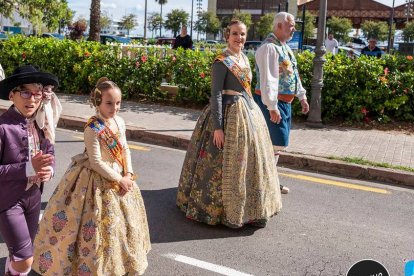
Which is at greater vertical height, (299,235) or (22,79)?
(22,79)

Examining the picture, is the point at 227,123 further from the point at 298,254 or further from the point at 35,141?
the point at 35,141

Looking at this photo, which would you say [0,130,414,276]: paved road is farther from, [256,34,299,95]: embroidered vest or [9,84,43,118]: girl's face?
[9,84,43,118]: girl's face

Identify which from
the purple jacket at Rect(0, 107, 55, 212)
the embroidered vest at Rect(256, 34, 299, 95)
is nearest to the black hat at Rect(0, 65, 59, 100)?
the purple jacket at Rect(0, 107, 55, 212)

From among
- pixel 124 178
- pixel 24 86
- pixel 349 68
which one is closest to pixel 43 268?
pixel 124 178

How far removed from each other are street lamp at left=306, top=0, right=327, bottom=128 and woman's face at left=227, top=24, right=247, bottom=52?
4.67 metres

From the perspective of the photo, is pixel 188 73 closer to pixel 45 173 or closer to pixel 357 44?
pixel 45 173

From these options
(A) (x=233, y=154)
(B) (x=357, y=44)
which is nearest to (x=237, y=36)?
(A) (x=233, y=154)

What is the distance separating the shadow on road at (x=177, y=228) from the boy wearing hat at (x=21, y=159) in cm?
150

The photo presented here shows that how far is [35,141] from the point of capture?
304cm

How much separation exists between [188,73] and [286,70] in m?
5.52

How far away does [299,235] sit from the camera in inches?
181

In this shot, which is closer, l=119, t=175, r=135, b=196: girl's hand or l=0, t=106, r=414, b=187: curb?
l=119, t=175, r=135, b=196: girl's hand

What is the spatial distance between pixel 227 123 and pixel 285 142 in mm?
1124

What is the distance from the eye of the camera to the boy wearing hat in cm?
285
